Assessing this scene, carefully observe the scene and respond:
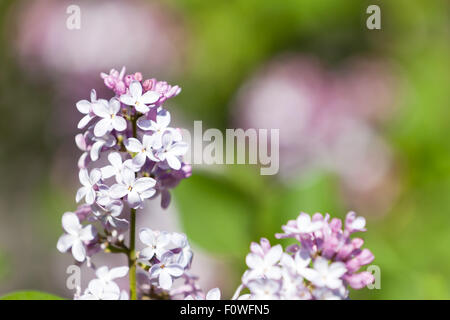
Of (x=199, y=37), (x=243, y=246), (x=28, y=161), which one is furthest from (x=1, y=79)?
(x=243, y=246)

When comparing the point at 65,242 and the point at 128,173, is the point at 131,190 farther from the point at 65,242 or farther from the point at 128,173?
the point at 65,242

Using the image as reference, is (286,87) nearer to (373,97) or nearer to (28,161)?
(373,97)

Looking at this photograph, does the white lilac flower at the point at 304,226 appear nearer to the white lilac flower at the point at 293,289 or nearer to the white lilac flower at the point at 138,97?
the white lilac flower at the point at 293,289

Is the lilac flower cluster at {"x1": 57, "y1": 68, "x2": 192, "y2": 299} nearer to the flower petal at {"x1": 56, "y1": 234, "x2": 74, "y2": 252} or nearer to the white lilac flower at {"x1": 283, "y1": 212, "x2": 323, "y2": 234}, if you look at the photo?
the flower petal at {"x1": 56, "y1": 234, "x2": 74, "y2": 252}

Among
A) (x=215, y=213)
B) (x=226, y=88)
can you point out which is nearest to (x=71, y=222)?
(x=215, y=213)

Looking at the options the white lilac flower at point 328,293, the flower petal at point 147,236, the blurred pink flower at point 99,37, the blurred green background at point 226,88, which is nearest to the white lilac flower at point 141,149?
the flower petal at point 147,236

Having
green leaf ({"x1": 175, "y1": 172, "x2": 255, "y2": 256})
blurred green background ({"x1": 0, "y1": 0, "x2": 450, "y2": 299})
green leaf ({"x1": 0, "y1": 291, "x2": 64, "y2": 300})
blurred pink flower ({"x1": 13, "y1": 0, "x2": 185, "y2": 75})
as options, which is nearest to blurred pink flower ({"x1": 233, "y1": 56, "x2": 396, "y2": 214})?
blurred green background ({"x1": 0, "y1": 0, "x2": 450, "y2": 299})
